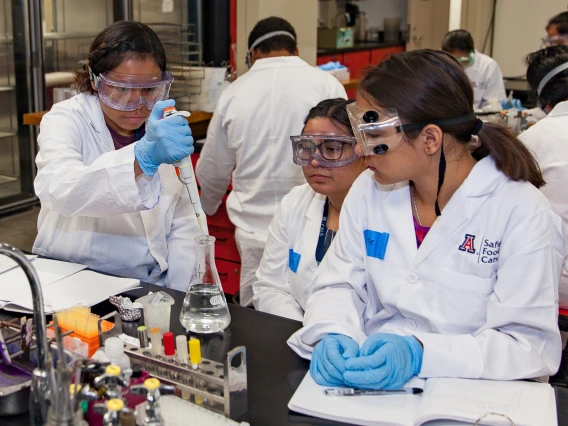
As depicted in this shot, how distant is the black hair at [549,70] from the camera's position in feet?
10.2

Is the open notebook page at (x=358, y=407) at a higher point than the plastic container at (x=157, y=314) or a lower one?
lower

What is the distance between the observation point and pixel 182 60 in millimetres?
4551

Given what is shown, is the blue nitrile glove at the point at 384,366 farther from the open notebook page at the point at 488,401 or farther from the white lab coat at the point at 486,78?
the white lab coat at the point at 486,78

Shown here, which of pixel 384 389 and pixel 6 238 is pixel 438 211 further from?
pixel 6 238

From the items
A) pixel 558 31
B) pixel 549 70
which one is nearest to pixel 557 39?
pixel 558 31

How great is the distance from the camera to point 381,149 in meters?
1.65

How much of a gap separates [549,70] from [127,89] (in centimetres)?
202

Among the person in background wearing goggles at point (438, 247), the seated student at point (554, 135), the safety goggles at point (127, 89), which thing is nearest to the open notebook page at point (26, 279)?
the safety goggles at point (127, 89)

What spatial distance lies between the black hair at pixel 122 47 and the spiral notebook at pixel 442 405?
3.68 feet

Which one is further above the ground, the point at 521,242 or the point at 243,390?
the point at 521,242

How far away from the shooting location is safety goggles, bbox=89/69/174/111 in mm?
2014

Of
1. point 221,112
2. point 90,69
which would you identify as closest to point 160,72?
point 90,69

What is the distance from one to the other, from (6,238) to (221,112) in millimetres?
1889

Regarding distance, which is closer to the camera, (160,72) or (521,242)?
(521,242)
